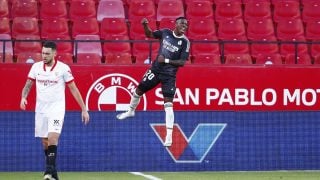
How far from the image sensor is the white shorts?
14.1 m

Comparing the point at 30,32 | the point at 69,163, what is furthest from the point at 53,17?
the point at 69,163

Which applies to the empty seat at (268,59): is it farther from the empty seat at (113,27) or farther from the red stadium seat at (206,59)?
the empty seat at (113,27)

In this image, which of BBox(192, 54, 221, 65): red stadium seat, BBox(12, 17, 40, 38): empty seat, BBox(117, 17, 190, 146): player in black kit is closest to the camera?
BBox(117, 17, 190, 146): player in black kit

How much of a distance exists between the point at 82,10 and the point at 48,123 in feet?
24.4

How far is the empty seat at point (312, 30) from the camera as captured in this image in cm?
2180

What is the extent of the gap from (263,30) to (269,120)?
139 inches

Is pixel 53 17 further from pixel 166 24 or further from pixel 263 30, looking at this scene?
pixel 263 30

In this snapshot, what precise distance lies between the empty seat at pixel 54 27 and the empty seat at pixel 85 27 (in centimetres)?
20

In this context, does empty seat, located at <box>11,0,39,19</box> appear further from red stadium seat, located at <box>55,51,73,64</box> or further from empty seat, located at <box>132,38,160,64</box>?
empty seat, located at <box>132,38,160,64</box>

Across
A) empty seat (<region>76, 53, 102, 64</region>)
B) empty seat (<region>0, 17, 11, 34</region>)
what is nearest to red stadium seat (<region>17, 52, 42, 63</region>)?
empty seat (<region>76, 53, 102, 64</region>)

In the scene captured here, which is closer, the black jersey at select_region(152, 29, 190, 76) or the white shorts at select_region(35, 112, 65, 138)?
the white shorts at select_region(35, 112, 65, 138)

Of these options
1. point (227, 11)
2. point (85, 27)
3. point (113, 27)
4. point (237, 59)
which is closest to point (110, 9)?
point (113, 27)

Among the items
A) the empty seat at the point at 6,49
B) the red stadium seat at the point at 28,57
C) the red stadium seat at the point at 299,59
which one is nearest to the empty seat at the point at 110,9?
the empty seat at the point at 6,49

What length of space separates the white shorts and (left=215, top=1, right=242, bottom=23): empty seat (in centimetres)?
852
